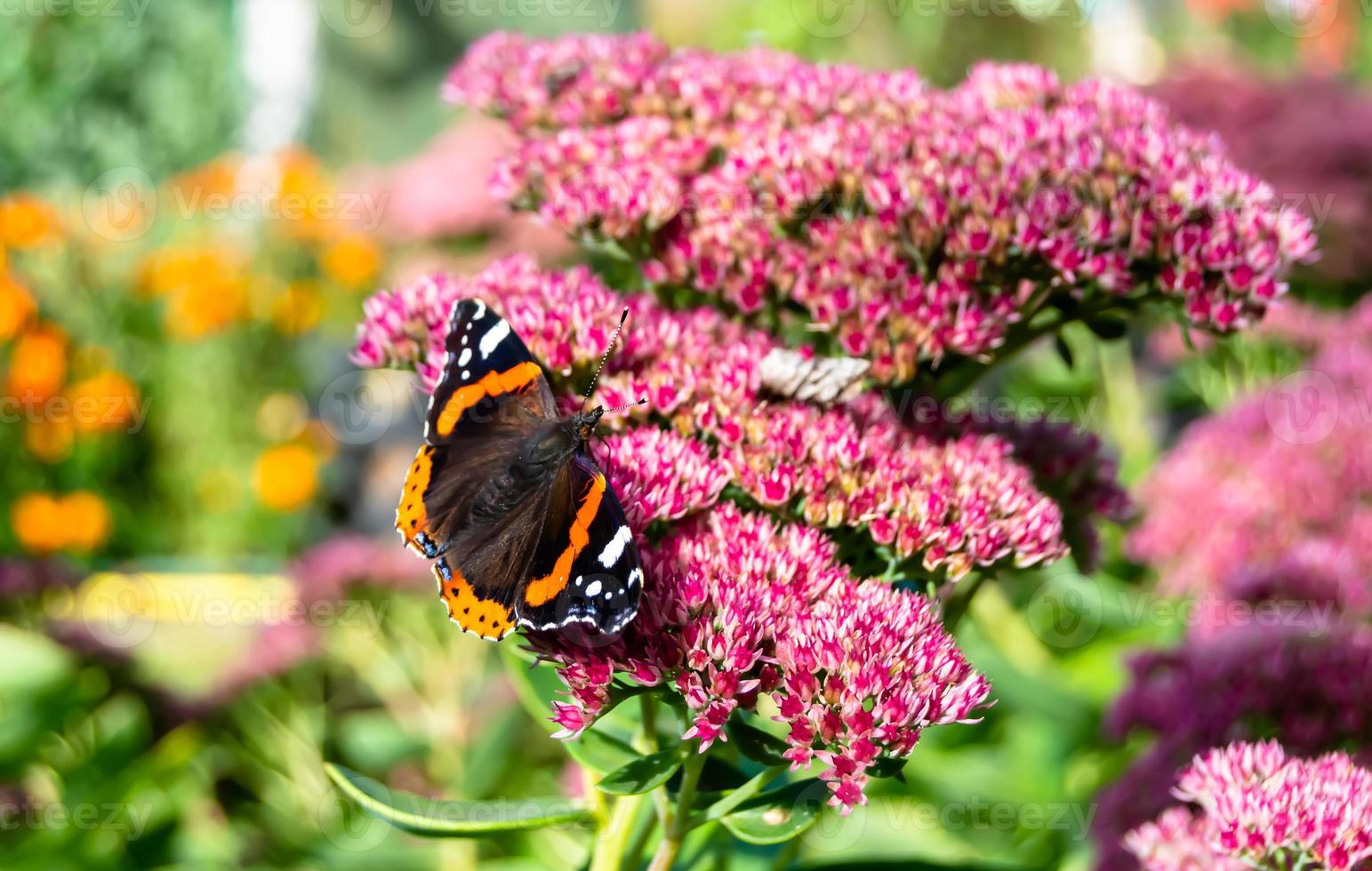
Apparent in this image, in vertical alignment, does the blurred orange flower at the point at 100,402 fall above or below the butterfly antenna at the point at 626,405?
above

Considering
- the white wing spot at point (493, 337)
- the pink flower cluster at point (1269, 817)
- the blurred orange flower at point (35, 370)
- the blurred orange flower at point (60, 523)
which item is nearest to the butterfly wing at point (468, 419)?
the white wing spot at point (493, 337)

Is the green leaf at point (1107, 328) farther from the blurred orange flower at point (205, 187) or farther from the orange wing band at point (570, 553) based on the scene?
the blurred orange flower at point (205, 187)

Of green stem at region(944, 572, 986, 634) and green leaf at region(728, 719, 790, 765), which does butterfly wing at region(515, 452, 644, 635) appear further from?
green stem at region(944, 572, 986, 634)

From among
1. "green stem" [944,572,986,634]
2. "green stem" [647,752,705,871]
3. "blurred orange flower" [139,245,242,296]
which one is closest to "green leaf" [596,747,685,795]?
"green stem" [647,752,705,871]

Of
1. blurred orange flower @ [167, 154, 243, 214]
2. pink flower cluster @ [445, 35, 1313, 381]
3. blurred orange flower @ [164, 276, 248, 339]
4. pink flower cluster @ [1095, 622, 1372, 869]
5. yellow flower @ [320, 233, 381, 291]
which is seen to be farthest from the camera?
blurred orange flower @ [167, 154, 243, 214]

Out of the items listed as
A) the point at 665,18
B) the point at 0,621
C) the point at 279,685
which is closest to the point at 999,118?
the point at 279,685

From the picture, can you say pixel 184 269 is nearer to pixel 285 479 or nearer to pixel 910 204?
pixel 285 479

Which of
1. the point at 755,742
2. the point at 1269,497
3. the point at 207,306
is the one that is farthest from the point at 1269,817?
the point at 207,306
